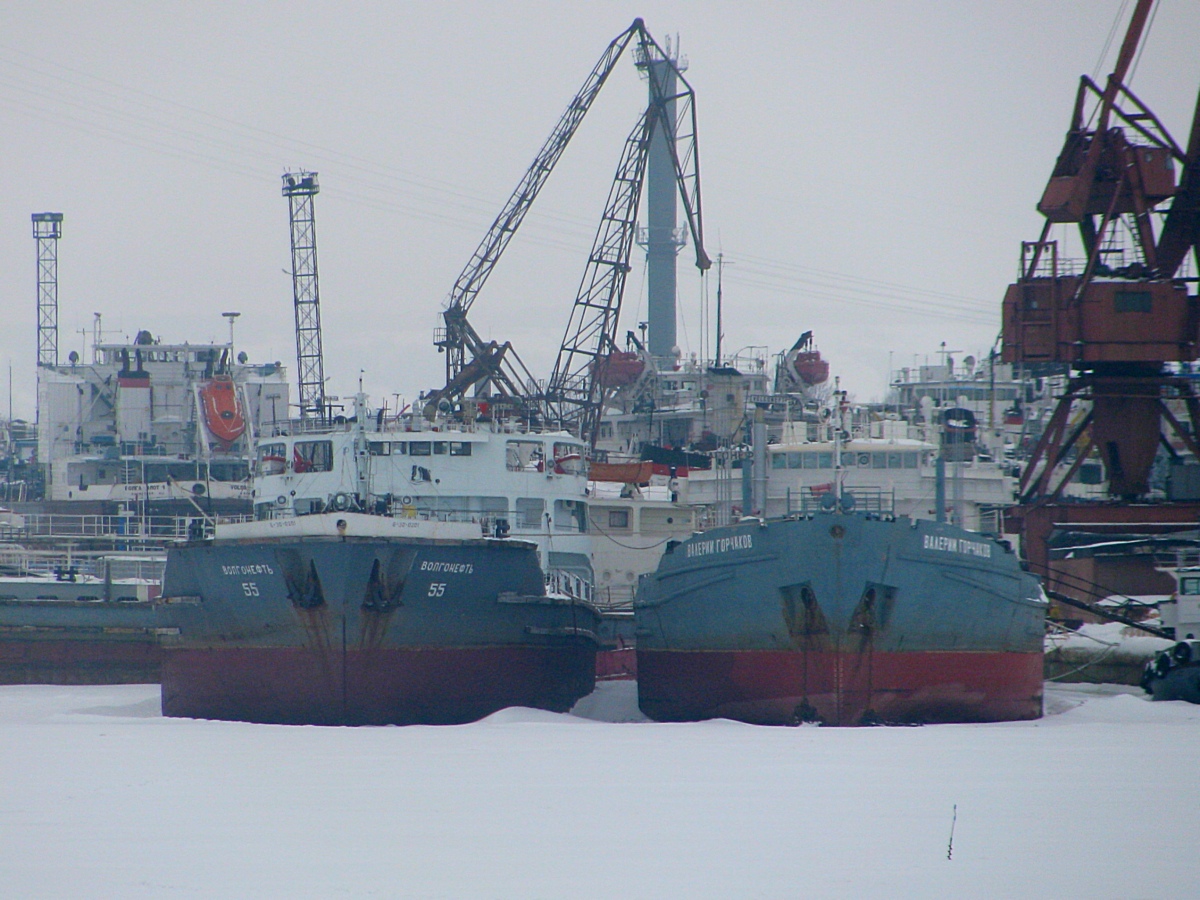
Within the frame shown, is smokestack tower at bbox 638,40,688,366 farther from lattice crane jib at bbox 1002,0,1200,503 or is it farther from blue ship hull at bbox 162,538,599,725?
blue ship hull at bbox 162,538,599,725

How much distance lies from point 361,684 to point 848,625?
8217mm

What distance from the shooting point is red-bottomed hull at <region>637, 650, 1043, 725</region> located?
24.1 m

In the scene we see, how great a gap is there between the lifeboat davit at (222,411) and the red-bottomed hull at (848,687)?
36287mm

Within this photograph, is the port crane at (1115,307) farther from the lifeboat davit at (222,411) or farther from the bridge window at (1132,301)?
the lifeboat davit at (222,411)

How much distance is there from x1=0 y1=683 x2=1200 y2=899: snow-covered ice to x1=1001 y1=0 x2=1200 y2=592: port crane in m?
16.9

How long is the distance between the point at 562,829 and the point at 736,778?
139 inches

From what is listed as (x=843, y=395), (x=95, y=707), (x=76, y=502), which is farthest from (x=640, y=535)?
(x=76, y=502)

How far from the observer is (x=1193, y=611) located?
2758 cm

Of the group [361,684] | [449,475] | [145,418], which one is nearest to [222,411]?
[145,418]

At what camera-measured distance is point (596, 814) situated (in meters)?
14.4

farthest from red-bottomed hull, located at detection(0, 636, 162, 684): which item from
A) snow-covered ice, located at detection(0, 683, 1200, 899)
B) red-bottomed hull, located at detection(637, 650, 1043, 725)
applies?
red-bottomed hull, located at detection(637, 650, 1043, 725)

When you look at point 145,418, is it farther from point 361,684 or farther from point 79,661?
point 361,684

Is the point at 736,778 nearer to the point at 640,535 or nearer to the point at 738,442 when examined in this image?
the point at 640,535

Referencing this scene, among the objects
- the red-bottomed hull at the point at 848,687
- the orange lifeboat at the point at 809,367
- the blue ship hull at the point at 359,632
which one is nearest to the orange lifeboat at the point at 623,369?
the orange lifeboat at the point at 809,367
